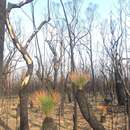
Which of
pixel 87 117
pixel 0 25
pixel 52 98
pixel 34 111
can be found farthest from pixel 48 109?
pixel 34 111

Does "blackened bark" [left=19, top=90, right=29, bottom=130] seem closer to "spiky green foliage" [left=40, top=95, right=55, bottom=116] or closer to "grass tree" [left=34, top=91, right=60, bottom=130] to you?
"grass tree" [left=34, top=91, right=60, bottom=130]

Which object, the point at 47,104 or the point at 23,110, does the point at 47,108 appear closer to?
the point at 47,104

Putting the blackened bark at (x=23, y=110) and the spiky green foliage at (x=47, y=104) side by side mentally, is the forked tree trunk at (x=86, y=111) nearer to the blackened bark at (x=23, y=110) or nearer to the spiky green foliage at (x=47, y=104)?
the blackened bark at (x=23, y=110)

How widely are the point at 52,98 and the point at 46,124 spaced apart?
0.42 meters

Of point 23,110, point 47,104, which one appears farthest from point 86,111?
point 47,104

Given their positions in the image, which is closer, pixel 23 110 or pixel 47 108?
pixel 47 108

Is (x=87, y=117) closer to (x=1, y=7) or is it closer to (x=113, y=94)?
(x=1, y=7)

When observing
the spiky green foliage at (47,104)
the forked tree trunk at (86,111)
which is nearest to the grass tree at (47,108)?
the spiky green foliage at (47,104)

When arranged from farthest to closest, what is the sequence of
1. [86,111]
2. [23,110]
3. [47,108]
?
1. [23,110]
2. [86,111]
3. [47,108]

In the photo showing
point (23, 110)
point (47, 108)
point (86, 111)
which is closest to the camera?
point (47, 108)

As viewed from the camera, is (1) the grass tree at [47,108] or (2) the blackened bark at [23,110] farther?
(2) the blackened bark at [23,110]

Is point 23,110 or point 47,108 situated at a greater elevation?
point 47,108

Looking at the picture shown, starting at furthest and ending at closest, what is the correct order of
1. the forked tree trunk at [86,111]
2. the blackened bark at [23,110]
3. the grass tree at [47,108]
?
the blackened bark at [23,110], the forked tree trunk at [86,111], the grass tree at [47,108]

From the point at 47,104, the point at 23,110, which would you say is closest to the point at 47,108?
the point at 47,104
